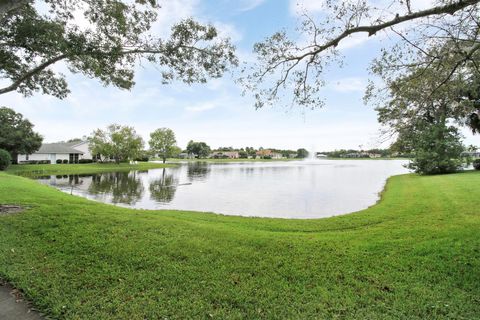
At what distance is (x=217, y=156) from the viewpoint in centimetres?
13788

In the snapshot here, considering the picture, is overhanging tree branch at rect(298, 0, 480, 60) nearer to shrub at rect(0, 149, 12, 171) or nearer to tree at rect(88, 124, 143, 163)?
shrub at rect(0, 149, 12, 171)

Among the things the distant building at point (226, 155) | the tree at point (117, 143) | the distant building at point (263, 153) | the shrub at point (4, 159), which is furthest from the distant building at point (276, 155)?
the shrub at point (4, 159)

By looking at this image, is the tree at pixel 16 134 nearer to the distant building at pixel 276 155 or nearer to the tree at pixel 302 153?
the distant building at pixel 276 155

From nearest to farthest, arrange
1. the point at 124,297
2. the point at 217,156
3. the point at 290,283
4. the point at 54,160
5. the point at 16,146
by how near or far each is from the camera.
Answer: the point at 124,297 → the point at 290,283 → the point at 16,146 → the point at 54,160 → the point at 217,156

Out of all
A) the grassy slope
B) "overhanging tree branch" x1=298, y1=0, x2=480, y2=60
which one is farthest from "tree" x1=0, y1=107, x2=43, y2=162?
"overhanging tree branch" x1=298, y1=0, x2=480, y2=60

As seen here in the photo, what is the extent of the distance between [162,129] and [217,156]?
62.1 m

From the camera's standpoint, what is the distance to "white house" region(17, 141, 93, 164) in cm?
5094

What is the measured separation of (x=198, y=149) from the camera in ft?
405

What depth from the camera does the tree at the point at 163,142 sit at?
76.1 meters

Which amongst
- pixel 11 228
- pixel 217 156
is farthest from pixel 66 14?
pixel 217 156

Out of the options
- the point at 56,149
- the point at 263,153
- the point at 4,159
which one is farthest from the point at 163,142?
the point at 263,153

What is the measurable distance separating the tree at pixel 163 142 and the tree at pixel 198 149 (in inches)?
1766

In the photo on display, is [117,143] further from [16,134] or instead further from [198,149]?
[198,149]

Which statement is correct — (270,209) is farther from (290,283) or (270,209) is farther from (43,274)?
(43,274)
